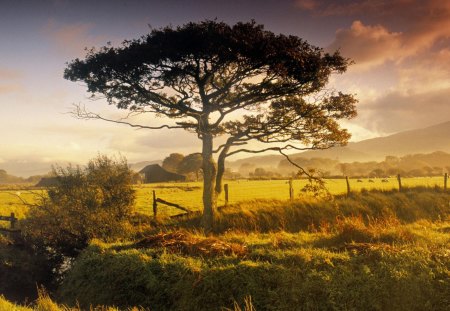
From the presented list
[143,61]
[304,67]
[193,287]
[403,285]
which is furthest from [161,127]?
[403,285]

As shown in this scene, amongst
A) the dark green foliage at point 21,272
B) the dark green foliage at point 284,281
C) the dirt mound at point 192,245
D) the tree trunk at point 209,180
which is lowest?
the dark green foliage at point 21,272

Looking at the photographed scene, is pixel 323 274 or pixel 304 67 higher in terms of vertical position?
pixel 304 67

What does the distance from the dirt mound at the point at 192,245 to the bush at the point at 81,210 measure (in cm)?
464

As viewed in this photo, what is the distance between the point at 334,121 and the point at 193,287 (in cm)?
1351

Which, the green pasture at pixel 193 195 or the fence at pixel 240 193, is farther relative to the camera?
the green pasture at pixel 193 195

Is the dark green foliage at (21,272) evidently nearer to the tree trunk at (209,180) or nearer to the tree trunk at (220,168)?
the tree trunk at (209,180)

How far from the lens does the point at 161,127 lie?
756 inches

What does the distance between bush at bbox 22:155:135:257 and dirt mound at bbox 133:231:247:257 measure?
464 centimetres

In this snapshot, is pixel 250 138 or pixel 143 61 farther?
pixel 250 138

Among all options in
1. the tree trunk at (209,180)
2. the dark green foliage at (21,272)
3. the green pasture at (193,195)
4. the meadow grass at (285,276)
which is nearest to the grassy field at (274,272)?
the meadow grass at (285,276)

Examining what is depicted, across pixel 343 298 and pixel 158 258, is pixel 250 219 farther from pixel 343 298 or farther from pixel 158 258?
pixel 343 298

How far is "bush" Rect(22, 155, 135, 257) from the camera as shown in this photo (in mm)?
17141

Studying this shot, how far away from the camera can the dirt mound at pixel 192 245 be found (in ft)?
35.3

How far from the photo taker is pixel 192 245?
448 inches
